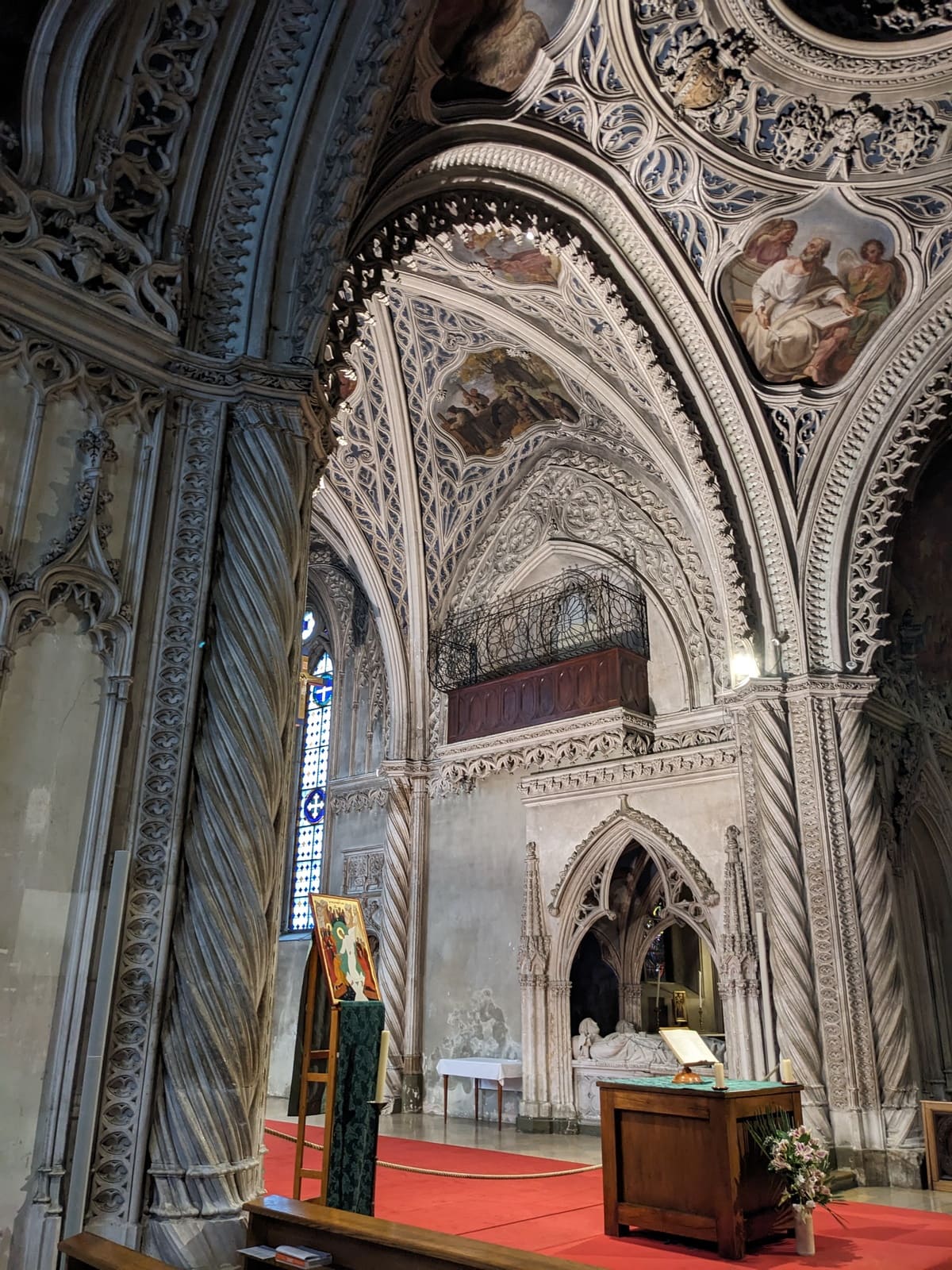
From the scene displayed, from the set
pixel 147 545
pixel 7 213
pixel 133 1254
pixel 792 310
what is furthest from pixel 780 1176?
pixel 792 310

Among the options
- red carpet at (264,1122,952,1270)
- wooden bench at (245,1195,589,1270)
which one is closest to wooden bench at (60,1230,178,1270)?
wooden bench at (245,1195,589,1270)

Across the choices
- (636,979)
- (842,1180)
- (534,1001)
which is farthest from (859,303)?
(534,1001)

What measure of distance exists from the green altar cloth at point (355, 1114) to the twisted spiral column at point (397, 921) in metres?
8.75

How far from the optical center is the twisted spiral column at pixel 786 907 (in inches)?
386

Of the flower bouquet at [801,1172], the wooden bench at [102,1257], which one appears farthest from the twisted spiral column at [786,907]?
the wooden bench at [102,1257]

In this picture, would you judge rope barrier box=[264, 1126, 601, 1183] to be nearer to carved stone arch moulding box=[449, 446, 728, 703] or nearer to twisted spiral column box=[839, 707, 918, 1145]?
twisted spiral column box=[839, 707, 918, 1145]

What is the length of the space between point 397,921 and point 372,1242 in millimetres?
11897

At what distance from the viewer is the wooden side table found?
12.8 m

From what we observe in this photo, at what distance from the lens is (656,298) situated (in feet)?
36.0

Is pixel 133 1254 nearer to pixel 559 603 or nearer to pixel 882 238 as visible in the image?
pixel 882 238

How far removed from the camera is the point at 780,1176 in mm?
6855

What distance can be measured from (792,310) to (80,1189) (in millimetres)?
10431

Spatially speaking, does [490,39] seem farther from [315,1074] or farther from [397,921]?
[397,921]

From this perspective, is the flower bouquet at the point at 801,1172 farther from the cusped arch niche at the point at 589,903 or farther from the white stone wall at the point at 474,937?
the white stone wall at the point at 474,937
